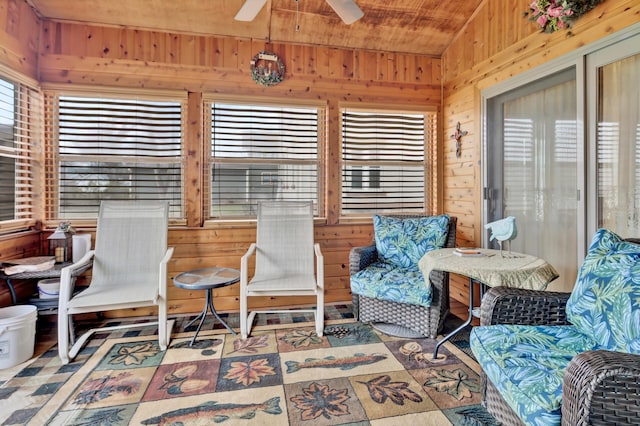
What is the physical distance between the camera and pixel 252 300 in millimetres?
3381

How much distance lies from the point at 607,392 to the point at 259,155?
122 inches

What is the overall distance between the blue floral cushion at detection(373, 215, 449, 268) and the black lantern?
274cm

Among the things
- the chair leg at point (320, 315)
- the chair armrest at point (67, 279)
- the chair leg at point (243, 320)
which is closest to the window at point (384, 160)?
the chair leg at point (320, 315)

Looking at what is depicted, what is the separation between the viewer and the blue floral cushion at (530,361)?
118 centimetres

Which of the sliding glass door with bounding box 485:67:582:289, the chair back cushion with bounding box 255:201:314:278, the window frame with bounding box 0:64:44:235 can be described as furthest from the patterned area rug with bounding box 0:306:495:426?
the window frame with bounding box 0:64:44:235

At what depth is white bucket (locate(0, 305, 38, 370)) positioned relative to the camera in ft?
7.23

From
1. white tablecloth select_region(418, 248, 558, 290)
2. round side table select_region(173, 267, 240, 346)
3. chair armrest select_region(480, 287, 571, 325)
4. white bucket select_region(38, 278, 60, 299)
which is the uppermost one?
white tablecloth select_region(418, 248, 558, 290)

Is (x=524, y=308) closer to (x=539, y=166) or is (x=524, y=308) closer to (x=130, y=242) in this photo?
(x=539, y=166)

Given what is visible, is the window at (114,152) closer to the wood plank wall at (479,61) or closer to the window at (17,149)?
the window at (17,149)

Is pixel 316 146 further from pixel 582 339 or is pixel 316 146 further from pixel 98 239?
pixel 582 339

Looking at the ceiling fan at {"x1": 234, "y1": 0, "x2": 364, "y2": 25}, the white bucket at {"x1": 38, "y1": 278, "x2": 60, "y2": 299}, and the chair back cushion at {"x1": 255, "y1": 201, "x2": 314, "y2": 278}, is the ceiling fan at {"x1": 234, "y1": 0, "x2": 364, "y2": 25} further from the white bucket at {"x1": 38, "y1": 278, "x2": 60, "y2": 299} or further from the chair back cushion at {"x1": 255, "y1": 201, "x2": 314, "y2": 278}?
the white bucket at {"x1": 38, "y1": 278, "x2": 60, "y2": 299}

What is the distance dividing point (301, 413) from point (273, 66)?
3.05 meters

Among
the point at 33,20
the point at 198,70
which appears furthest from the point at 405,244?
the point at 33,20

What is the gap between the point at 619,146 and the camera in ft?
6.93
